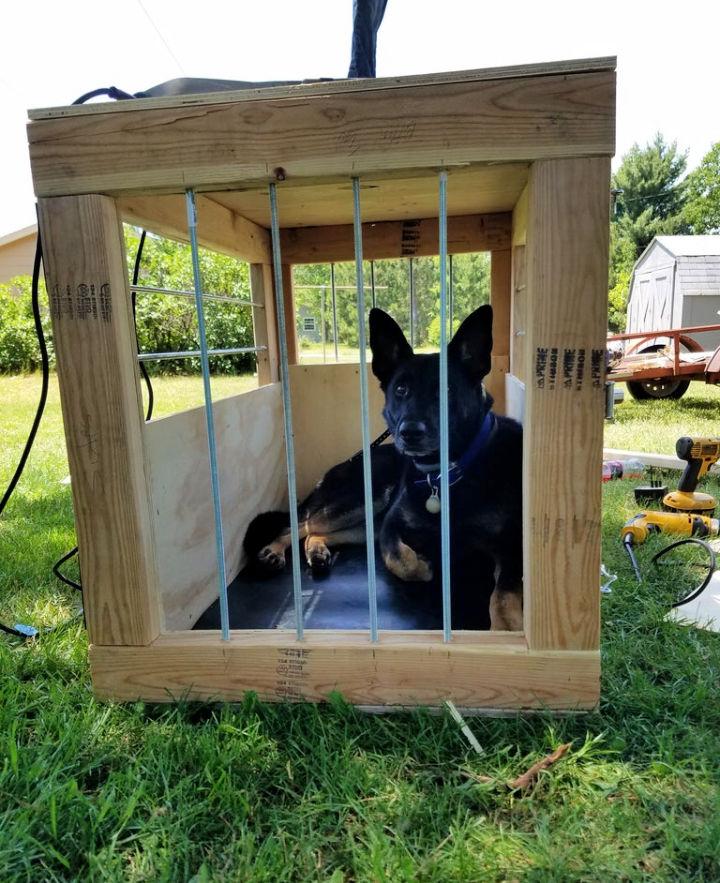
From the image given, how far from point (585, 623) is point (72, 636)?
182cm

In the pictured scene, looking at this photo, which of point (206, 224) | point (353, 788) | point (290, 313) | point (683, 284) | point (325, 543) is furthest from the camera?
point (683, 284)

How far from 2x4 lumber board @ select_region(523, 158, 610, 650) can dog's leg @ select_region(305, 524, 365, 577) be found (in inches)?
52.5

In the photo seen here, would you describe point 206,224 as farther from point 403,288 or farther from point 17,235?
point 17,235

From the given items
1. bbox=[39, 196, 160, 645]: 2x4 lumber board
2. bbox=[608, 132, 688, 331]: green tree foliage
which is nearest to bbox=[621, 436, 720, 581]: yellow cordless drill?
bbox=[39, 196, 160, 645]: 2x4 lumber board

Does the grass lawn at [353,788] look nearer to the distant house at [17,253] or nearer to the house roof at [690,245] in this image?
the house roof at [690,245]

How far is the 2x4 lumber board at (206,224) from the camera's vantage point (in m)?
1.97

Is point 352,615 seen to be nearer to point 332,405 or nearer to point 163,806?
point 163,806

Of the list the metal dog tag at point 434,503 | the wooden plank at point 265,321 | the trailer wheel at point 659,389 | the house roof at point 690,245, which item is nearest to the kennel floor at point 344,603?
the metal dog tag at point 434,503

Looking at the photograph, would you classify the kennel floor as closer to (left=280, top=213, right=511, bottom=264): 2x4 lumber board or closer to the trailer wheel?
(left=280, top=213, right=511, bottom=264): 2x4 lumber board

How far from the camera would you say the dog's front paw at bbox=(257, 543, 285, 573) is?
9.73 ft

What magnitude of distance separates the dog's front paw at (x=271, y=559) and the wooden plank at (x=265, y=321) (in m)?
1.10

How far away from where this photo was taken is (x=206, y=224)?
260cm

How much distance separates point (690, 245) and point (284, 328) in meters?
17.9

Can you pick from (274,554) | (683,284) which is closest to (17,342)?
(274,554)
